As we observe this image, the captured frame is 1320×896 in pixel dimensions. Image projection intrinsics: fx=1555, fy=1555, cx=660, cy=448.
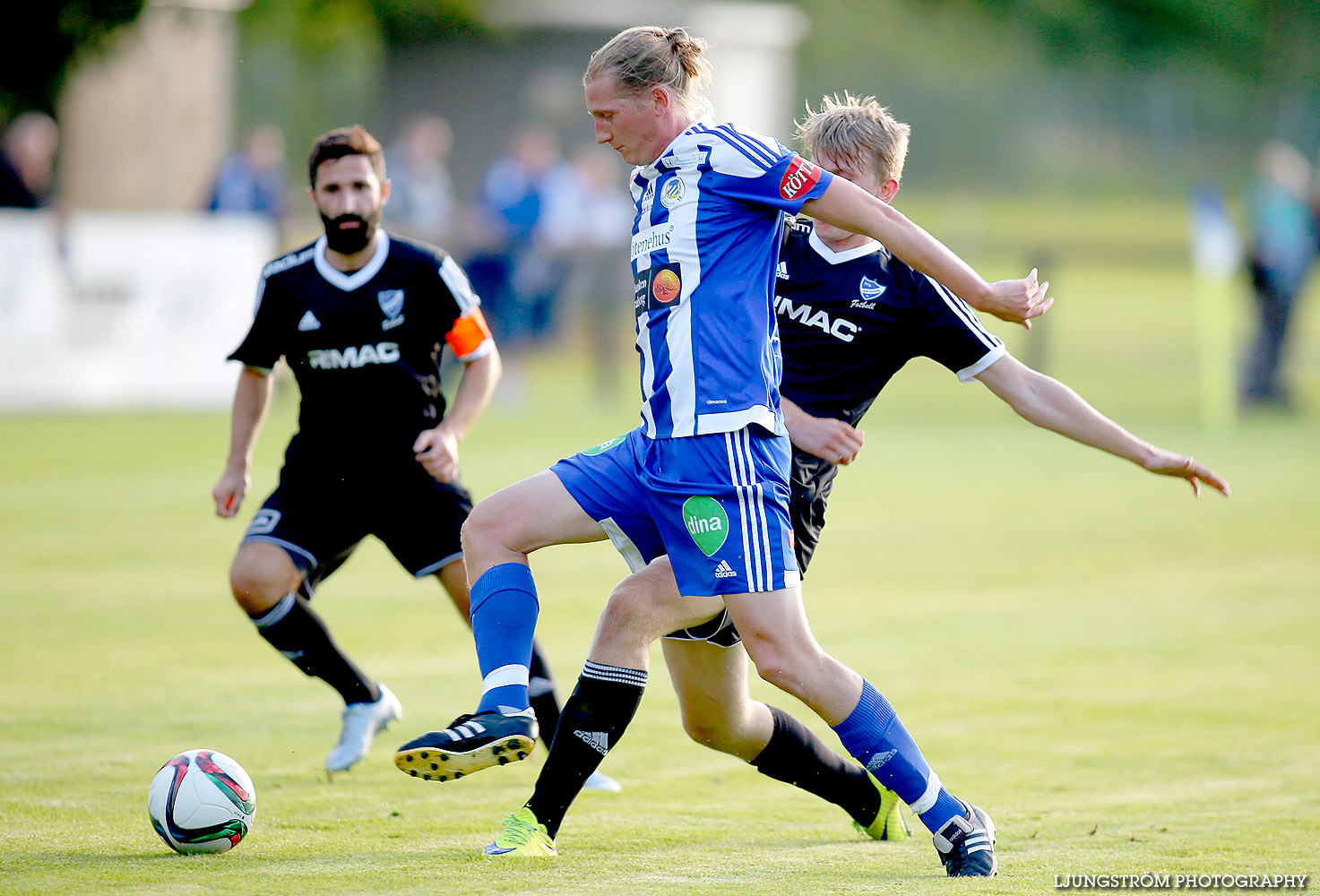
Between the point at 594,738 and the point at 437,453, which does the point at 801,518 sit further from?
the point at 437,453

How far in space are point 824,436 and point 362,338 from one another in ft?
6.03

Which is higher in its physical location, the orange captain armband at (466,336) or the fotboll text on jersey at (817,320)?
the fotboll text on jersey at (817,320)

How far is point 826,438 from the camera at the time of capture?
4113 millimetres

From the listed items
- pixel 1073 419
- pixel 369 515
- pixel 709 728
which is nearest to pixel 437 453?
pixel 369 515

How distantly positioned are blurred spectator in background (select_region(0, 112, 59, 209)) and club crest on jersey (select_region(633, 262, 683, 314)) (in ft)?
42.2

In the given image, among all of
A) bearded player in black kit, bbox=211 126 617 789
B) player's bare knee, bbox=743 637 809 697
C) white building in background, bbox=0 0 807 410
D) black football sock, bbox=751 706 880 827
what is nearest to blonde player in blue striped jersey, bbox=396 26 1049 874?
player's bare knee, bbox=743 637 809 697

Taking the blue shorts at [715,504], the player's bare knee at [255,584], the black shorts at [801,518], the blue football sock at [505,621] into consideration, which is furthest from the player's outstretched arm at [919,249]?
the player's bare knee at [255,584]

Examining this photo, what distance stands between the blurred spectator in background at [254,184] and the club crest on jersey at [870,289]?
1316 cm

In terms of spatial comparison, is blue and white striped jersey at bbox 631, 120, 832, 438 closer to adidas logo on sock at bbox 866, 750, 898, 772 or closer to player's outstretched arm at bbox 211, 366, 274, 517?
adidas logo on sock at bbox 866, 750, 898, 772

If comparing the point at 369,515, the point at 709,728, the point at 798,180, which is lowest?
the point at 709,728

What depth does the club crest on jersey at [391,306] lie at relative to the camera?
17.2ft

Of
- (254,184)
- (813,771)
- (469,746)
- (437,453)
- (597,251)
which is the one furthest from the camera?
(597,251)

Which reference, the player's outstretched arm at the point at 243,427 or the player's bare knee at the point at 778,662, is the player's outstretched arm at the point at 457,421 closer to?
the player's outstretched arm at the point at 243,427

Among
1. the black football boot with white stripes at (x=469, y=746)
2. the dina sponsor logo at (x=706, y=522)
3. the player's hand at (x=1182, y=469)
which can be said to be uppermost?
the player's hand at (x=1182, y=469)
